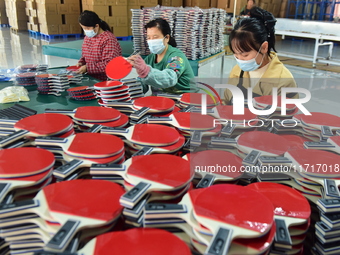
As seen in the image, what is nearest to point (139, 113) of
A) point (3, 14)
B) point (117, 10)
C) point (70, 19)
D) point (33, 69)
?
point (33, 69)

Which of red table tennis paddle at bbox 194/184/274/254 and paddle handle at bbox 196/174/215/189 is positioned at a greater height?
red table tennis paddle at bbox 194/184/274/254

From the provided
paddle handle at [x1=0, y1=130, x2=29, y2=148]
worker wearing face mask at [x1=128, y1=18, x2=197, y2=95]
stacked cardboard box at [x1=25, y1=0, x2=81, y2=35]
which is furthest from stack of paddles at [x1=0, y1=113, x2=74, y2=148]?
stacked cardboard box at [x1=25, y1=0, x2=81, y2=35]

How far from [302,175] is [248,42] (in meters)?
1.23

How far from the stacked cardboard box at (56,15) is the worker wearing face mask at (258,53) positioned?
32.6 feet

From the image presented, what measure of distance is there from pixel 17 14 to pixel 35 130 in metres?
13.4

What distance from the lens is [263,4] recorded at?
39.6ft

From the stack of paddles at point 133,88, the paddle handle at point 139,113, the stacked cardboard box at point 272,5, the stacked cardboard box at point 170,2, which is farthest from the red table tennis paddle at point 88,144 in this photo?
the stacked cardboard box at point 272,5

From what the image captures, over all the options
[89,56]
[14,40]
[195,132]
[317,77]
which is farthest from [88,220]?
[14,40]

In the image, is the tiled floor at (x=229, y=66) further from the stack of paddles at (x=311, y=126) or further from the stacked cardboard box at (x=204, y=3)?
the stacked cardboard box at (x=204, y=3)

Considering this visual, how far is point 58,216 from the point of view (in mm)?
694

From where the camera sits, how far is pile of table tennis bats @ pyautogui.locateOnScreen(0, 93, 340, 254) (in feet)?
2.21

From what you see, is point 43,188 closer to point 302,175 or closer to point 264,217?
point 264,217

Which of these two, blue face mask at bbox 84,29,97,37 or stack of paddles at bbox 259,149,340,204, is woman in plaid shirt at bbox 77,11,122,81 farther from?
stack of paddles at bbox 259,149,340,204

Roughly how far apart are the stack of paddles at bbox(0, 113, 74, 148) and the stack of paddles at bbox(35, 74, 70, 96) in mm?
1151
